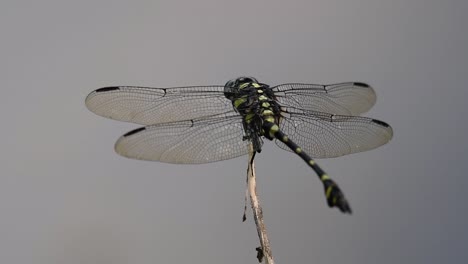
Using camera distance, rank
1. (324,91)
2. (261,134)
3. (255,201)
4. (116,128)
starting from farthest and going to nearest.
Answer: (116,128), (324,91), (261,134), (255,201)

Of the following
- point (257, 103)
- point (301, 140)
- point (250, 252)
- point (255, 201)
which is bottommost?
point (250, 252)

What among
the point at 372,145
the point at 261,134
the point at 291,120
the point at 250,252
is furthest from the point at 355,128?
the point at 250,252

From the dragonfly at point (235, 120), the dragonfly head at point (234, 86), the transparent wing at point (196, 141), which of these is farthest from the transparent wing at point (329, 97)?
the transparent wing at point (196, 141)

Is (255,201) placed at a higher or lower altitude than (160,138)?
lower

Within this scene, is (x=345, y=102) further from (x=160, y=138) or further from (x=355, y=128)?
(x=160, y=138)

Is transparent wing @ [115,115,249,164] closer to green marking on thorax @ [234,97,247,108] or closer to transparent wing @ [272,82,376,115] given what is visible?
green marking on thorax @ [234,97,247,108]

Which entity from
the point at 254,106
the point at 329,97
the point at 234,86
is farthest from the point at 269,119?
the point at 329,97

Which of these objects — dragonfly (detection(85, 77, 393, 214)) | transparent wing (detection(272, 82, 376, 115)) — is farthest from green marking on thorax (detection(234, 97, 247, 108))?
transparent wing (detection(272, 82, 376, 115))
